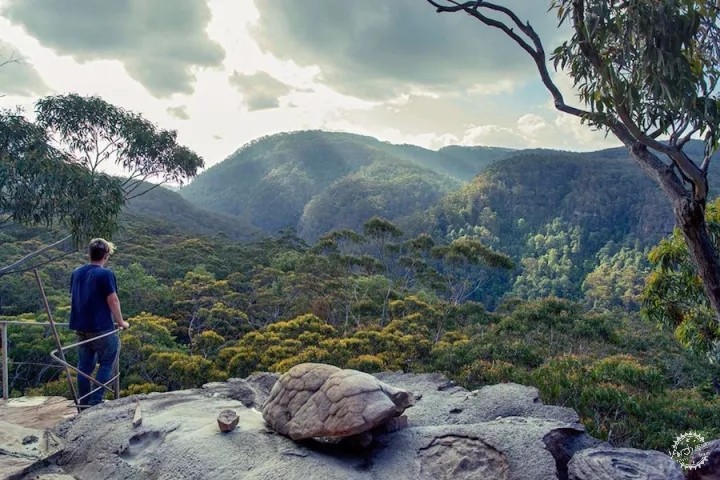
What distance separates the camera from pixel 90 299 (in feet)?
14.9

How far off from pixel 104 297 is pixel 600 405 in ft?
18.9

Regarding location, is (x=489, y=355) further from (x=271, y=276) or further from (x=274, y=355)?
(x=271, y=276)

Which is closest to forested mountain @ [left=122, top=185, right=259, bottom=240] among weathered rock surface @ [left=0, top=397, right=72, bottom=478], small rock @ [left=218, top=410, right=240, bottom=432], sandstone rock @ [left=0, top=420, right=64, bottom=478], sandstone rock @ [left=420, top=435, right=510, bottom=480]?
weathered rock surface @ [left=0, top=397, right=72, bottom=478]

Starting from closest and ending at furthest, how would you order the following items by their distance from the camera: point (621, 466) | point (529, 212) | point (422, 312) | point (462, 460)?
point (621, 466) < point (462, 460) < point (422, 312) < point (529, 212)

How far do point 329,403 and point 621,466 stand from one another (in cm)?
197

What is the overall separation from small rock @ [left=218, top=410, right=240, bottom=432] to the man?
1.21 meters

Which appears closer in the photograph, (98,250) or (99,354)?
(98,250)

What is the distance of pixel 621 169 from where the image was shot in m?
72.0

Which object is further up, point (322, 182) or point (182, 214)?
point (322, 182)

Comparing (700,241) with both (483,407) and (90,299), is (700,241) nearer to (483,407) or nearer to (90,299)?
(483,407)

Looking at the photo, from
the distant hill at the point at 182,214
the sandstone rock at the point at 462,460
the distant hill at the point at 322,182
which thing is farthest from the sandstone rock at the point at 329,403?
the distant hill at the point at 322,182

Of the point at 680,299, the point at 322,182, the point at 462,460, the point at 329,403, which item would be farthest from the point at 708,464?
the point at 322,182

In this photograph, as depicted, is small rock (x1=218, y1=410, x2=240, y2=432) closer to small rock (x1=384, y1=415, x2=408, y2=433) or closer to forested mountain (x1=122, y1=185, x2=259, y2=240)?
small rock (x1=384, y1=415, x2=408, y2=433)

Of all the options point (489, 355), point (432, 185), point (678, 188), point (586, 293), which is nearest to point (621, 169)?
point (432, 185)
